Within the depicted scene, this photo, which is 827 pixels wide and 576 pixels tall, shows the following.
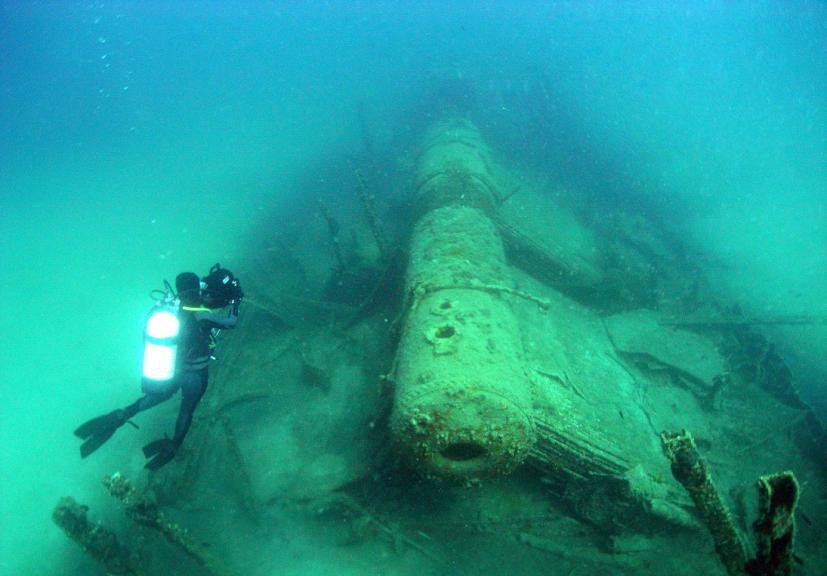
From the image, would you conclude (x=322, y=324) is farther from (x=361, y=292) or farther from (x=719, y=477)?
(x=719, y=477)

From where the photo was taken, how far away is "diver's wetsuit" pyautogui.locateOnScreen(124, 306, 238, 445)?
4562 mm

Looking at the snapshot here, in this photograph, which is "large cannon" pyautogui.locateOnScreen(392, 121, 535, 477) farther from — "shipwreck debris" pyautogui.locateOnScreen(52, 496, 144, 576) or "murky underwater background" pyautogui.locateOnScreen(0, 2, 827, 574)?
"shipwreck debris" pyautogui.locateOnScreen(52, 496, 144, 576)

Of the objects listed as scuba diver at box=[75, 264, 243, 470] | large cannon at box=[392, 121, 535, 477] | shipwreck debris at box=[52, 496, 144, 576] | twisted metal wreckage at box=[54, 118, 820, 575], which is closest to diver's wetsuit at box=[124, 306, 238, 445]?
scuba diver at box=[75, 264, 243, 470]

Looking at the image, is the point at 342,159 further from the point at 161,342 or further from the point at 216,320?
the point at 161,342

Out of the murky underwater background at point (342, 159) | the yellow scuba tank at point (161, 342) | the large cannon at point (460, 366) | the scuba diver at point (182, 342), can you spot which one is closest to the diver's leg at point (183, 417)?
the scuba diver at point (182, 342)

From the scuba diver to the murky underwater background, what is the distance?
1994 mm

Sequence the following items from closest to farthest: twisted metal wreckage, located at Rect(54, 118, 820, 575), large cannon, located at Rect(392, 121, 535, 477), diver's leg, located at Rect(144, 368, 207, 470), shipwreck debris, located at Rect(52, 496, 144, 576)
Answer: twisted metal wreckage, located at Rect(54, 118, 820, 575) < large cannon, located at Rect(392, 121, 535, 477) < shipwreck debris, located at Rect(52, 496, 144, 576) < diver's leg, located at Rect(144, 368, 207, 470)

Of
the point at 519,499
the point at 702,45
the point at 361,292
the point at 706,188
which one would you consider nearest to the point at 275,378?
the point at 361,292

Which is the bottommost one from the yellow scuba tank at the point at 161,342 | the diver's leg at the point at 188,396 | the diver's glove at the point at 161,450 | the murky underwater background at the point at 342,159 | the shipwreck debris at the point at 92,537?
the shipwreck debris at the point at 92,537

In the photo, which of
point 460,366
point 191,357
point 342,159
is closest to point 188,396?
point 191,357

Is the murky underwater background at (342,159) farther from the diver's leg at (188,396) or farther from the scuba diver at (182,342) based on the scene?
the scuba diver at (182,342)

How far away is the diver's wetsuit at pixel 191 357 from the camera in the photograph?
4.56 metres

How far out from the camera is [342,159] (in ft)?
74.6

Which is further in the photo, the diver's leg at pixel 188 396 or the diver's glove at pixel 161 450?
the diver's leg at pixel 188 396
